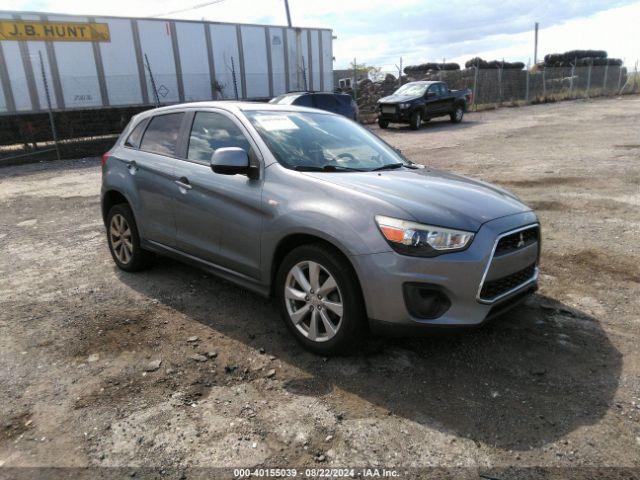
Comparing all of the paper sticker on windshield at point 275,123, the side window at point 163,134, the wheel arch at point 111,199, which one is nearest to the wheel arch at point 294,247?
the paper sticker on windshield at point 275,123

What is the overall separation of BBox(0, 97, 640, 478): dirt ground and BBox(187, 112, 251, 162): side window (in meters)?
1.28

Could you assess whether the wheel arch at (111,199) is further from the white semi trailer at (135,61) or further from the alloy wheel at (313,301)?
the white semi trailer at (135,61)

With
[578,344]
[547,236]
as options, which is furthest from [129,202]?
[547,236]

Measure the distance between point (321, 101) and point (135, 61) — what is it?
8.02m

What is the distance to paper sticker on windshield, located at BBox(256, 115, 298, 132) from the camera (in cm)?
382

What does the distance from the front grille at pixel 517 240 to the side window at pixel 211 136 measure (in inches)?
74.6

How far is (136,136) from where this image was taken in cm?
484

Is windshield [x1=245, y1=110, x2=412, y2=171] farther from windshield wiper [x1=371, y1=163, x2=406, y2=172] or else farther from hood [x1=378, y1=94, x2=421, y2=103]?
hood [x1=378, y1=94, x2=421, y2=103]

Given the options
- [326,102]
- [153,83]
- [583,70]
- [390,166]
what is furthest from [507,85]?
[390,166]

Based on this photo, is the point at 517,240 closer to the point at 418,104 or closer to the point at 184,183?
the point at 184,183

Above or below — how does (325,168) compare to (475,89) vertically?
below

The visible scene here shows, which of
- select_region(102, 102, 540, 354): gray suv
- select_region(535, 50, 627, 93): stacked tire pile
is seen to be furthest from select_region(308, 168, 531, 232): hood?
select_region(535, 50, 627, 93): stacked tire pile

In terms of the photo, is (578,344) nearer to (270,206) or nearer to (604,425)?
(604,425)

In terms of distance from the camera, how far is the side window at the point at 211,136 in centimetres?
380
